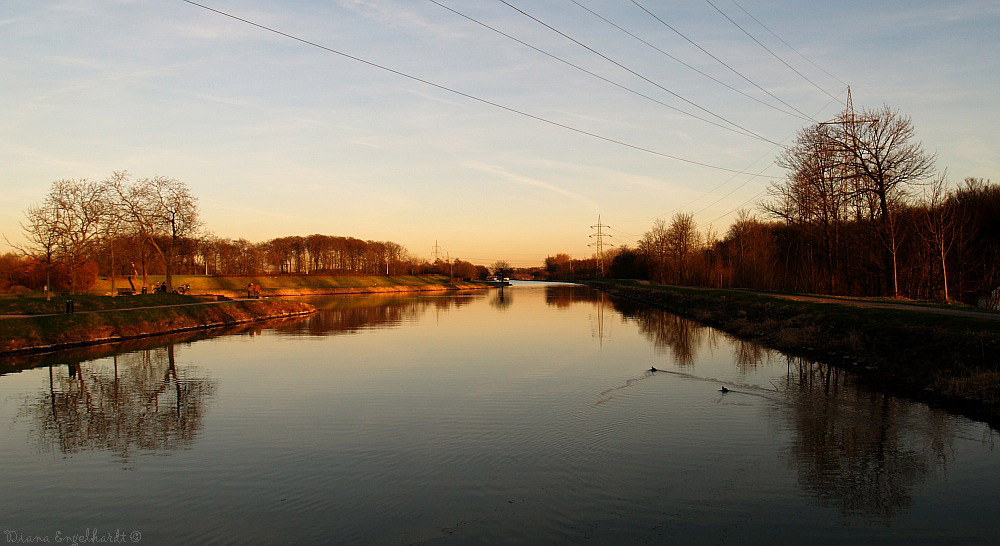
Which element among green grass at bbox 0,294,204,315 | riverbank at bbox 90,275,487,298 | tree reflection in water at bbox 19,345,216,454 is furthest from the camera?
riverbank at bbox 90,275,487,298

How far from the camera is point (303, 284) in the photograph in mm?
93000

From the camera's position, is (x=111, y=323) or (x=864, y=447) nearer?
(x=864, y=447)

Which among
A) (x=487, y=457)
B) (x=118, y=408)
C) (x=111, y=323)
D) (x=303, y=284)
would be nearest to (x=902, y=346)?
(x=487, y=457)

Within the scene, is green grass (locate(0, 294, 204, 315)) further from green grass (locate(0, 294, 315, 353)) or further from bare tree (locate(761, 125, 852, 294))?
bare tree (locate(761, 125, 852, 294))

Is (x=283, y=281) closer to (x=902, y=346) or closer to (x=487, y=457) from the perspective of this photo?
(x=902, y=346)

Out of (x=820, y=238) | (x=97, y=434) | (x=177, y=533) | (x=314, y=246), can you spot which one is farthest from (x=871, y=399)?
(x=314, y=246)

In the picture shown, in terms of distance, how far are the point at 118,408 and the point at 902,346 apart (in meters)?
20.0

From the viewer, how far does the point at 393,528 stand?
6.61 metres

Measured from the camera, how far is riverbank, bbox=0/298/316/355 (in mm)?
22453

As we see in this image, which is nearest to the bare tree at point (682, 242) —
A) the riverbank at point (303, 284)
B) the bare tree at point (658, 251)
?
the bare tree at point (658, 251)

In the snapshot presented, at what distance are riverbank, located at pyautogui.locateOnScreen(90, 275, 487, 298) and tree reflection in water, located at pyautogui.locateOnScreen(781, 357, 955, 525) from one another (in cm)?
5284

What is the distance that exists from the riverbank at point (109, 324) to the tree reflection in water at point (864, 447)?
25.9 metres

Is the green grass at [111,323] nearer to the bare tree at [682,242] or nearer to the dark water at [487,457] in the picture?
the dark water at [487,457]

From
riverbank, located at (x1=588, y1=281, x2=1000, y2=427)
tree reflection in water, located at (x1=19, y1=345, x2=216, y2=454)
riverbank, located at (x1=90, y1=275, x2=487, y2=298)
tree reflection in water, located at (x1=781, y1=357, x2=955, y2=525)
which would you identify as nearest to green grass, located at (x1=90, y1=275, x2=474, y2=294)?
riverbank, located at (x1=90, y1=275, x2=487, y2=298)
